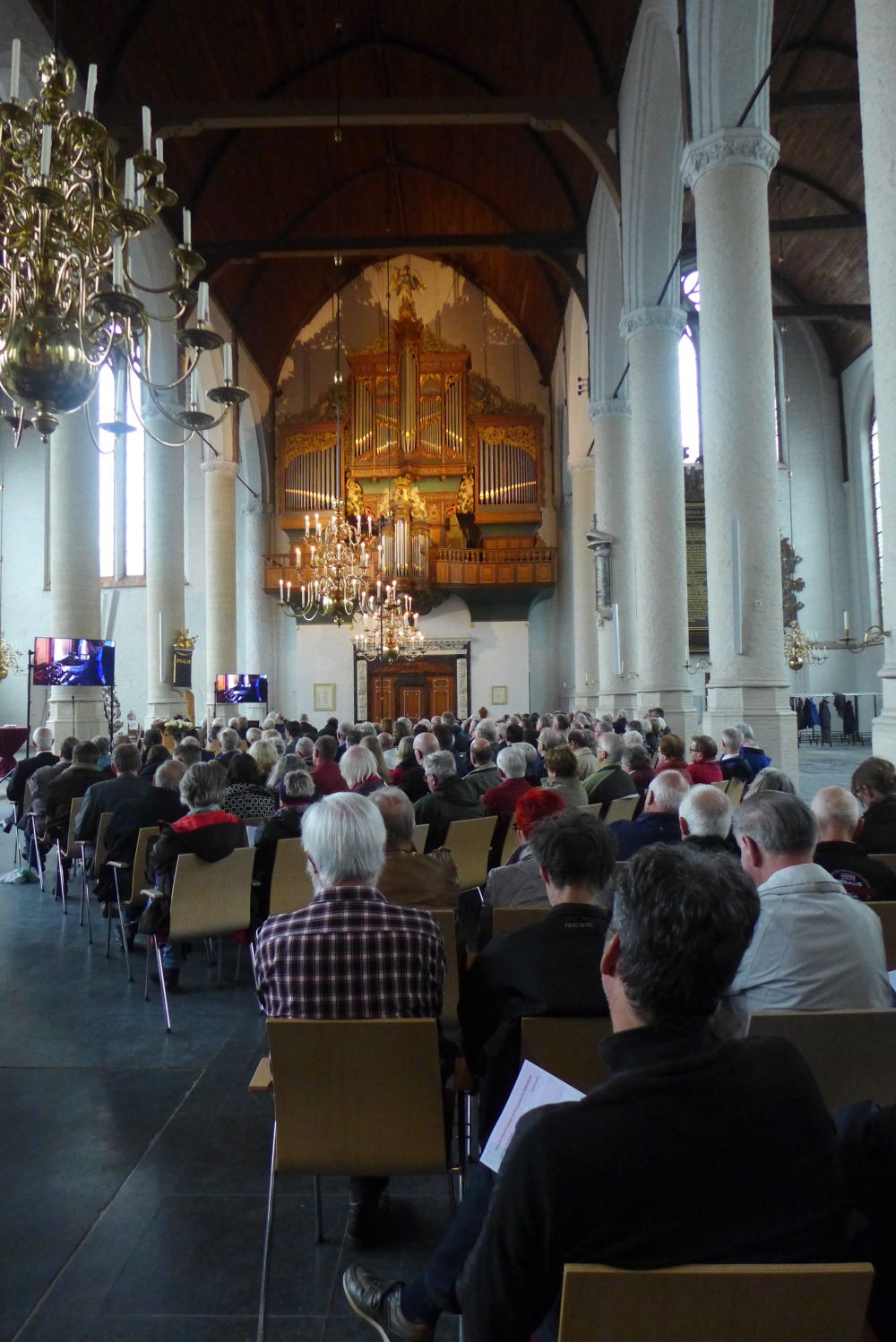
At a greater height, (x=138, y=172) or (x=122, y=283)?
(x=138, y=172)

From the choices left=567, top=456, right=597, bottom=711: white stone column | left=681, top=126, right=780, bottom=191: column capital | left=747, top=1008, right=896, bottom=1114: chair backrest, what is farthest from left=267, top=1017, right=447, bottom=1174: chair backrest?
left=567, top=456, right=597, bottom=711: white stone column

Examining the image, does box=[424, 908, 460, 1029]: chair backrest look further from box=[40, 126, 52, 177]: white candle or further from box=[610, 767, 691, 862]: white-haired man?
box=[40, 126, 52, 177]: white candle

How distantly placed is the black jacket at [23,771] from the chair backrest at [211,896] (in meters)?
3.35

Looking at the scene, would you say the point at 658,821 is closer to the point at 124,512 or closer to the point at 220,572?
the point at 220,572

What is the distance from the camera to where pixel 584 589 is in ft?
52.4

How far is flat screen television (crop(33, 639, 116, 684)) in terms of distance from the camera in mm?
8844

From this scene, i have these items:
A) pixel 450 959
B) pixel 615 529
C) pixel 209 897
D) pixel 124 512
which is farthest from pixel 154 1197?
pixel 124 512

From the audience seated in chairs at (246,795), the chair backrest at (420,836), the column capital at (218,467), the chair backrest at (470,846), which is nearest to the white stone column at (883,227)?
the chair backrest at (470,846)

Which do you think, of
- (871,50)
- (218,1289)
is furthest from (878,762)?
(871,50)

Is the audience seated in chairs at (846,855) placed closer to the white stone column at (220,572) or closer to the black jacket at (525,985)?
the black jacket at (525,985)

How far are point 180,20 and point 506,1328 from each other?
13801 mm

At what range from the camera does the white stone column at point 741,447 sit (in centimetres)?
704

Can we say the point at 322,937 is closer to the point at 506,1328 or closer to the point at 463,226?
the point at 506,1328

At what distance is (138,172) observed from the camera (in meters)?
4.75
